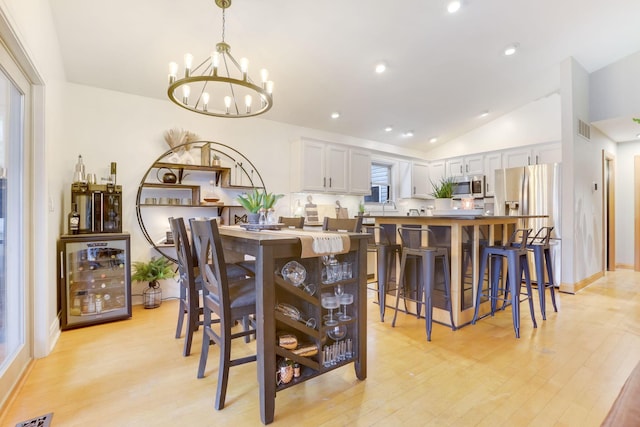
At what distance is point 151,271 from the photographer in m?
3.59

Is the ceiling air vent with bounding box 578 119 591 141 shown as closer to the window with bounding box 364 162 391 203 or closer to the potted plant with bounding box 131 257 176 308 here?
the window with bounding box 364 162 391 203

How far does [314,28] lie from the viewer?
9.97 ft

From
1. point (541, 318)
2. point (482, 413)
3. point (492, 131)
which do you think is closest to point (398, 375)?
point (482, 413)

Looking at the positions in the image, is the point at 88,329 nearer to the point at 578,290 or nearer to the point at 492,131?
the point at 578,290

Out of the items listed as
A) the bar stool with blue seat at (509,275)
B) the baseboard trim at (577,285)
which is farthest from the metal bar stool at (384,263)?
the baseboard trim at (577,285)

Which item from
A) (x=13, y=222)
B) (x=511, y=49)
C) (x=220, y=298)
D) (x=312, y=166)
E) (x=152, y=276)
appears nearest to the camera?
(x=220, y=298)

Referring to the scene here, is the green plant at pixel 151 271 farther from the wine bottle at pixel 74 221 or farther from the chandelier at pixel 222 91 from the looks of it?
the chandelier at pixel 222 91

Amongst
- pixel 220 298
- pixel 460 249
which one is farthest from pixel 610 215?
pixel 220 298

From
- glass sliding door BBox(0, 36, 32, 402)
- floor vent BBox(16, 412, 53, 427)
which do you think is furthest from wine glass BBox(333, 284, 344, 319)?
glass sliding door BBox(0, 36, 32, 402)

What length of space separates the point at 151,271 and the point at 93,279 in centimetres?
57

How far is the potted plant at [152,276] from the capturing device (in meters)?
3.56

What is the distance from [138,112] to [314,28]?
2269 millimetres

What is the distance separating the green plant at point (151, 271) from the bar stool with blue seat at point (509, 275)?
11.0 feet

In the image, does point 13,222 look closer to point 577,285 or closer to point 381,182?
point 381,182
